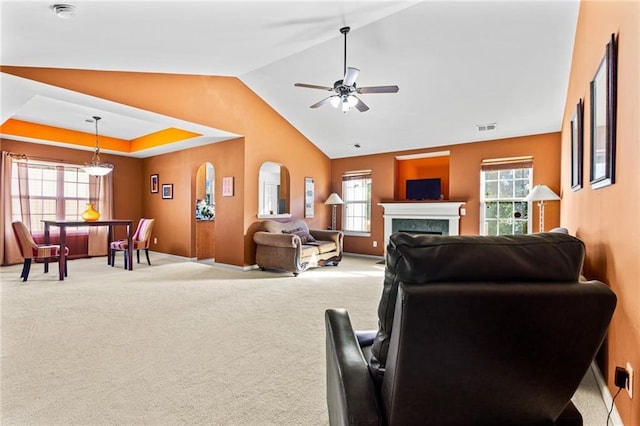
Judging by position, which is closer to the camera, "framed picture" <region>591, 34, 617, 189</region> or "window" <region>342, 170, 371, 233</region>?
"framed picture" <region>591, 34, 617, 189</region>

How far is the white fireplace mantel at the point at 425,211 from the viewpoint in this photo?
6.02 meters

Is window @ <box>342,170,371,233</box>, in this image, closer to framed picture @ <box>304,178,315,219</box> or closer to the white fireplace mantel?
the white fireplace mantel

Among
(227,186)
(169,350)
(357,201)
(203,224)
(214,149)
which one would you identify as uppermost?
(214,149)

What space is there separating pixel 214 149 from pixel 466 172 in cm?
489

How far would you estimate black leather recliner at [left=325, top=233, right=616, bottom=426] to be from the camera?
0.81 m

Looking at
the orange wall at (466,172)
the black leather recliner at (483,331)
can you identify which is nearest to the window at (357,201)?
the orange wall at (466,172)

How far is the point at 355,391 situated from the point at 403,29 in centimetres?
387

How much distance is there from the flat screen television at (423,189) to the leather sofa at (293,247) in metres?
1.84

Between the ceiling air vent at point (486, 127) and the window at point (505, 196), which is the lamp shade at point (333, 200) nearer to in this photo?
the window at point (505, 196)

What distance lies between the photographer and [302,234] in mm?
6039

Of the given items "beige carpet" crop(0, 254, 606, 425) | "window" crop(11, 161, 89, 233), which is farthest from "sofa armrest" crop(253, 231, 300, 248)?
"window" crop(11, 161, 89, 233)

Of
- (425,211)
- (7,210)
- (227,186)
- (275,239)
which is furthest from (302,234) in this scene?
(7,210)

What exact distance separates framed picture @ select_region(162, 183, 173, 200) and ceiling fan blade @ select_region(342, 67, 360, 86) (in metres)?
5.28

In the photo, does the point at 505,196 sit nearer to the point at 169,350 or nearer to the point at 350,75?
the point at 350,75
